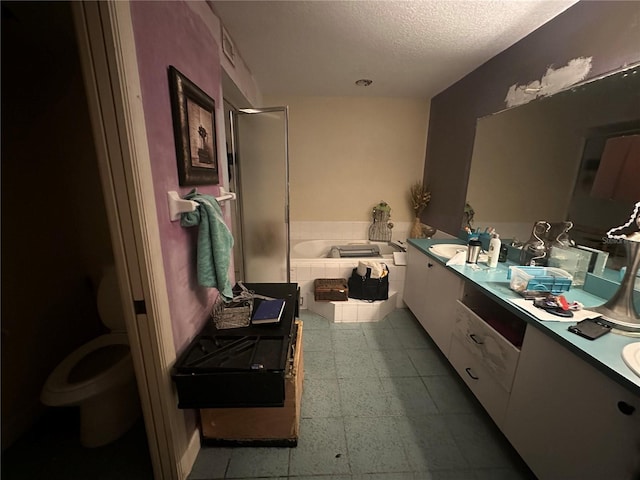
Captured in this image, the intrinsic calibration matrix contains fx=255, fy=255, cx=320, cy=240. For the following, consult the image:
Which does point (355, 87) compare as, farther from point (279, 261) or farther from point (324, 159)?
point (279, 261)

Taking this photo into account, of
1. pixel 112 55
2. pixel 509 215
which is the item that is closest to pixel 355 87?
pixel 509 215

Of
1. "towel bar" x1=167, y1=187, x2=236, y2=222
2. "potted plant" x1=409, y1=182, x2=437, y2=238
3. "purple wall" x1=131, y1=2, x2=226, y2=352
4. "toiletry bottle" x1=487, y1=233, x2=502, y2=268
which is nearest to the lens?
"purple wall" x1=131, y1=2, x2=226, y2=352

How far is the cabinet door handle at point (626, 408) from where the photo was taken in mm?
766

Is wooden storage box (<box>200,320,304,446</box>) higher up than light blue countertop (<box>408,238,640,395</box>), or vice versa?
light blue countertop (<box>408,238,640,395</box>)

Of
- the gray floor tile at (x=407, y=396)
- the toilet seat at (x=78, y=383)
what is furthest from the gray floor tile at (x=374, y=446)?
the toilet seat at (x=78, y=383)

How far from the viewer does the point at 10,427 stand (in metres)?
1.31

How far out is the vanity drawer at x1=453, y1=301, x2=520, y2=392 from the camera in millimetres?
1247

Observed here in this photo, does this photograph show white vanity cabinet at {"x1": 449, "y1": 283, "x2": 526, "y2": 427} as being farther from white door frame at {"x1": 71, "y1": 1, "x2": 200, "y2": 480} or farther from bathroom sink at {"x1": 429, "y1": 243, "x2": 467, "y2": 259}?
white door frame at {"x1": 71, "y1": 1, "x2": 200, "y2": 480}

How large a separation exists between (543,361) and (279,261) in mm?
1893

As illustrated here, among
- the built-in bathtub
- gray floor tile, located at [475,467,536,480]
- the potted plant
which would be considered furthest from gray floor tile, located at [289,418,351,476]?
the potted plant

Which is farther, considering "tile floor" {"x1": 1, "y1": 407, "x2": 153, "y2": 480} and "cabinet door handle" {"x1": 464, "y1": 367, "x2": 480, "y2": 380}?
"cabinet door handle" {"x1": 464, "y1": 367, "x2": 480, "y2": 380}

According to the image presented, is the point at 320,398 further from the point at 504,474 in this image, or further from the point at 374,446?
the point at 504,474

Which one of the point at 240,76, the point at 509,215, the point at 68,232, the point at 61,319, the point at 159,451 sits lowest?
the point at 159,451

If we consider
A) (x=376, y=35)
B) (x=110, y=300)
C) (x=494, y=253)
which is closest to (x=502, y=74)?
(x=376, y=35)
